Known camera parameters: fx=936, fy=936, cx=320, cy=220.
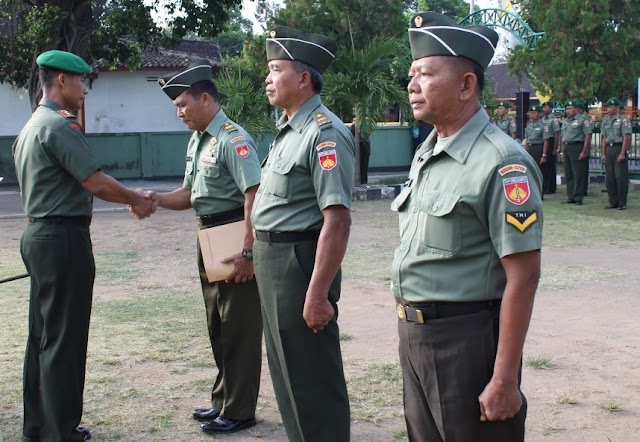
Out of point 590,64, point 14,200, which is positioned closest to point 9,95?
point 14,200

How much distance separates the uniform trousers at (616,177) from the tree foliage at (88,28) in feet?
Result: 23.6

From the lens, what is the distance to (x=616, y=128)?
15.6 metres

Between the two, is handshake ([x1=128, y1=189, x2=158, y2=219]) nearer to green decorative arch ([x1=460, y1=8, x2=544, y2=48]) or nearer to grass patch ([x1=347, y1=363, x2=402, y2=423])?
grass patch ([x1=347, y1=363, x2=402, y2=423])

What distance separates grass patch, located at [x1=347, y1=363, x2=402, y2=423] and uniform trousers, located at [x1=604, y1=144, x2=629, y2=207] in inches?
405

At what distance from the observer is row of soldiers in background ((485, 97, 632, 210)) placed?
1546 centimetres

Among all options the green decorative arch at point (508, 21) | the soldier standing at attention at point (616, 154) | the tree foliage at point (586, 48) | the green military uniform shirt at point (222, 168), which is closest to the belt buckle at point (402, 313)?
the green military uniform shirt at point (222, 168)

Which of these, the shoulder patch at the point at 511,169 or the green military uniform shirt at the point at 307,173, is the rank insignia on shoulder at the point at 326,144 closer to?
the green military uniform shirt at the point at 307,173

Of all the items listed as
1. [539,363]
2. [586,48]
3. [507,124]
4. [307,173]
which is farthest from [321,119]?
[586,48]

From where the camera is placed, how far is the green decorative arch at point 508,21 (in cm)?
2579

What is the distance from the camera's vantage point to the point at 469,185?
2.91m

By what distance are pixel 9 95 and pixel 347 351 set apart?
22522mm

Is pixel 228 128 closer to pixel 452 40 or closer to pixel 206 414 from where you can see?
pixel 206 414

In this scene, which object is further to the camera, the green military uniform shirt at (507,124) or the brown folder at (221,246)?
the green military uniform shirt at (507,124)

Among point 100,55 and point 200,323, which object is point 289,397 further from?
point 100,55
